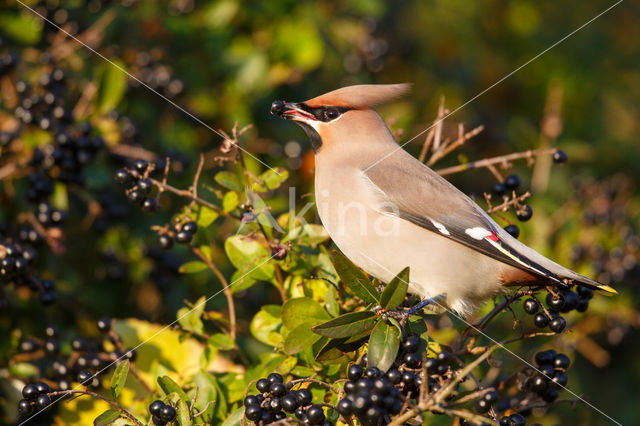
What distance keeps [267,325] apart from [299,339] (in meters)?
0.35

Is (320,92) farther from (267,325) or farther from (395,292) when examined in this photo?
(395,292)

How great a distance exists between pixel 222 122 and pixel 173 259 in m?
1.06

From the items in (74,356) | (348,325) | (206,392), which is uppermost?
(348,325)

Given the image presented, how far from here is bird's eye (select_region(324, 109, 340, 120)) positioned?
3.19 m

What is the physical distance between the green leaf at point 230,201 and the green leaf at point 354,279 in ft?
1.92

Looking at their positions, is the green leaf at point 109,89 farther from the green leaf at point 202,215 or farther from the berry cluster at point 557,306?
the berry cluster at point 557,306

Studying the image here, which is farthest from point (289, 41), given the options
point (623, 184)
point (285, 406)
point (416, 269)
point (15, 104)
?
point (285, 406)

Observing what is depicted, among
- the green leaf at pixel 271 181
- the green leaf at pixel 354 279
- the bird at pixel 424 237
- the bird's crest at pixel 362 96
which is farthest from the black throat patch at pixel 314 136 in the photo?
the green leaf at pixel 354 279

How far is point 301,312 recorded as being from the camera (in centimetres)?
239

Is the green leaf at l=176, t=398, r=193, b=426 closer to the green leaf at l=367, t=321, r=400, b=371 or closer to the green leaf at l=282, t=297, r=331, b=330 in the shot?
the green leaf at l=282, t=297, r=331, b=330

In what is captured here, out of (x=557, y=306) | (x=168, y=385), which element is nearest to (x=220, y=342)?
(x=168, y=385)

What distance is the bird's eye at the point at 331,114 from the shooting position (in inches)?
126

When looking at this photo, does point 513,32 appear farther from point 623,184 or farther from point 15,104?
point 15,104

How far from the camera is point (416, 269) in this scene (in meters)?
2.71
